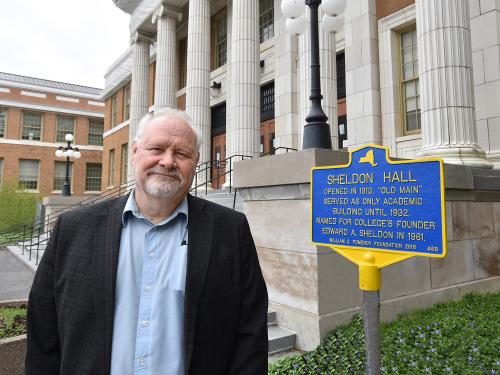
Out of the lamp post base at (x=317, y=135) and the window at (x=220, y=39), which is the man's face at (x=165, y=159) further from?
the window at (x=220, y=39)

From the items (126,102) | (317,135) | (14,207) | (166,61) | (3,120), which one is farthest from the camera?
(3,120)

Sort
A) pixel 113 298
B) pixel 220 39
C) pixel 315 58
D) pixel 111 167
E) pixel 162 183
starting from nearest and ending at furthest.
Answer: pixel 113 298
pixel 162 183
pixel 315 58
pixel 220 39
pixel 111 167

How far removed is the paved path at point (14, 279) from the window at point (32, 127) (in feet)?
88.8

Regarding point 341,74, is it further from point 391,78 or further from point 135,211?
point 135,211

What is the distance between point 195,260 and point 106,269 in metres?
0.44

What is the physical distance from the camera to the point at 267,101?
15680 mm

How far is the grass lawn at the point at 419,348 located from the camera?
12.0ft

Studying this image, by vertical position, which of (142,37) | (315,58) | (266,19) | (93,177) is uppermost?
(142,37)

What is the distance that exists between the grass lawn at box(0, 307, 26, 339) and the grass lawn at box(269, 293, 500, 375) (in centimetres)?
318

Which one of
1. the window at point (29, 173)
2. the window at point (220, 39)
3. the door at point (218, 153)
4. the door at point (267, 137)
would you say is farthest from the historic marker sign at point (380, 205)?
the window at point (29, 173)

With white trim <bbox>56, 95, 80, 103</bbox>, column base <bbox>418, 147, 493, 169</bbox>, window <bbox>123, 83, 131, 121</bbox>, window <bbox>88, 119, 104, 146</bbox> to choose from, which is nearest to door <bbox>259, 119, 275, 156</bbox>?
column base <bbox>418, 147, 493, 169</bbox>

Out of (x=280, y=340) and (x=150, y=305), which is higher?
(x=150, y=305)

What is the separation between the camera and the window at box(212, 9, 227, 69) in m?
18.2

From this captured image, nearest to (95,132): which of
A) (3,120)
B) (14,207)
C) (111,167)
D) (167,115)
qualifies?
(3,120)
